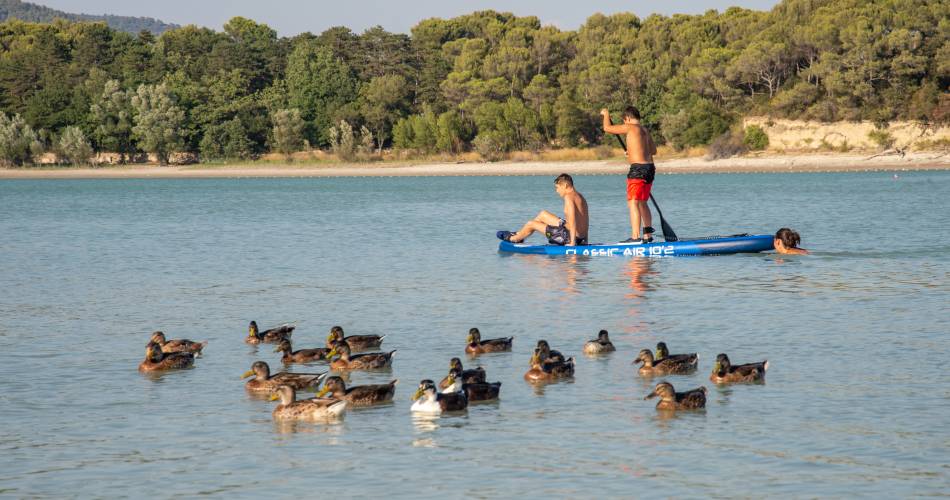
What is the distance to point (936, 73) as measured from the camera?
90250mm

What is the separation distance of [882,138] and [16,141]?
70.5m

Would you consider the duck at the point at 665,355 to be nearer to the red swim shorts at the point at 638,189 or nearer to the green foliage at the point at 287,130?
the red swim shorts at the point at 638,189

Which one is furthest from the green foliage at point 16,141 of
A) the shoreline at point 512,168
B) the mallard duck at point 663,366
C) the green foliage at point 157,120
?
the mallard duck at point 663,366

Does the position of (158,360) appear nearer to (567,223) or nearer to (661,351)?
(661,351)

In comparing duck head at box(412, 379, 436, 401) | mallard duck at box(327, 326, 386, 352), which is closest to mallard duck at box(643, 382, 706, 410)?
duck head at box(412, 379, 436, 401)

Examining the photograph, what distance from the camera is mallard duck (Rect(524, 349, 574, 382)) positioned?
46.5 feet

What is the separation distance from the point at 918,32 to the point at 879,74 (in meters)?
4.11

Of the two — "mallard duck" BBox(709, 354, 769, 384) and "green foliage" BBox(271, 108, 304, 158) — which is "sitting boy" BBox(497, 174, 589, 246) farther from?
"green foliage" BBox(271, 108, 304, 158)

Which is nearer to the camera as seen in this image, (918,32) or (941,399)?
(941,399)

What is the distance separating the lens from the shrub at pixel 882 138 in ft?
294

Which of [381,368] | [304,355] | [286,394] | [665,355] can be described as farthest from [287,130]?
[286,394]

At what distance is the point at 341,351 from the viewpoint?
15352 millimetres

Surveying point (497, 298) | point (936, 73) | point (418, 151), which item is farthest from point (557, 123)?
point (497, 298)

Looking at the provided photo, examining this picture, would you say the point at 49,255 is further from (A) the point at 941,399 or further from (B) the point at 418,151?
(B) the point at 418,151
